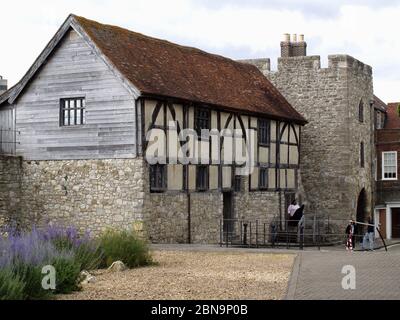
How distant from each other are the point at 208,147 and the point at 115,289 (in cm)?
1558

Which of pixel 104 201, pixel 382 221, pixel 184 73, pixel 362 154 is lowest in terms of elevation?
pixel 382 221

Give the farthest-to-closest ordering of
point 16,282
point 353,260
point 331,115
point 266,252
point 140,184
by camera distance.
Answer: point 331,115
point 140,184
point 266,252
point 353,260
point 16,282

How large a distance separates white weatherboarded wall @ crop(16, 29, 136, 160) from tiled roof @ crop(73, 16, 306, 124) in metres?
0.75

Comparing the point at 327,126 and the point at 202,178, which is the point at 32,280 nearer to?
the point at 202,178

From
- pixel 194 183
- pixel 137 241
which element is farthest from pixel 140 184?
pixel 137 241

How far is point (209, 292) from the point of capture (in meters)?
13.9

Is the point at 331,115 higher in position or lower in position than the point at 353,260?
higher

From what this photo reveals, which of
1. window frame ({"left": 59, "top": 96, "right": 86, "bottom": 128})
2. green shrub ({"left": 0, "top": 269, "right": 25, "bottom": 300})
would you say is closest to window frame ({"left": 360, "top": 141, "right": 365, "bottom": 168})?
window frame ({"left": 59, "top": 96, "right": 86, "bottom": 128})

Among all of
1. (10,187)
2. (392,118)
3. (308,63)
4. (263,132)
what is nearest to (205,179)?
(263,132)

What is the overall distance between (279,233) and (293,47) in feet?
41.0

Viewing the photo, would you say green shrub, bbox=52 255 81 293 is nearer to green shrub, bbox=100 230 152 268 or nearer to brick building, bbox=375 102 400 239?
green shrub, bbox=100 230 152 268

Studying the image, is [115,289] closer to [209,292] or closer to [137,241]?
[209,292]

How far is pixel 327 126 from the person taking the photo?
38.4 metres

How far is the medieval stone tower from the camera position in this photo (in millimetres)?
38062
